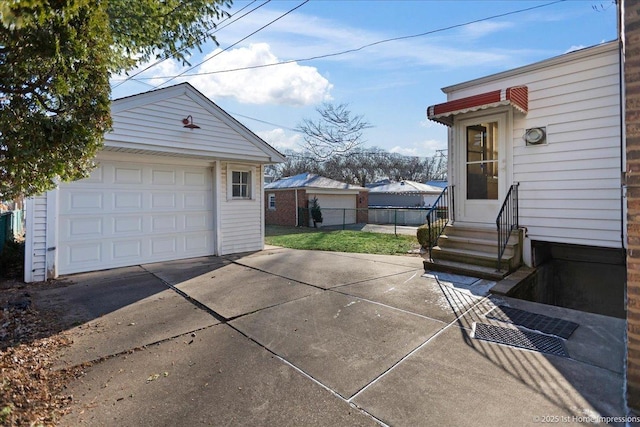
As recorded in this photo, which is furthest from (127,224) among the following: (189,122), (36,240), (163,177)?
(189,122)

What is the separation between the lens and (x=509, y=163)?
6172 mm

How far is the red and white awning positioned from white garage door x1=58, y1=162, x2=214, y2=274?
559cm

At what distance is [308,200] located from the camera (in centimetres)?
1931

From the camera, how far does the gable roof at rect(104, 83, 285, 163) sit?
21.5 feet

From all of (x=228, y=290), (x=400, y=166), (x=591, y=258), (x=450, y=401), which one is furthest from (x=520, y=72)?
(x=400, y=166)

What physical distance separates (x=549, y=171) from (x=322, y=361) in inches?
206

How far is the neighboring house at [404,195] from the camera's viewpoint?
2659cm

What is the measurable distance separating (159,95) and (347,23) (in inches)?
198

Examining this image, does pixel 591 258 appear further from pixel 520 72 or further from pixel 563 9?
pixel 563 9

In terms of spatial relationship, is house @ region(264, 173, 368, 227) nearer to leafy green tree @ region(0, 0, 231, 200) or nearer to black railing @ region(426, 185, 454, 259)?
black railing @ region(426, 185, 454, 259)

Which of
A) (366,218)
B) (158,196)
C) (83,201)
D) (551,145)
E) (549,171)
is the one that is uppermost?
(551,145)

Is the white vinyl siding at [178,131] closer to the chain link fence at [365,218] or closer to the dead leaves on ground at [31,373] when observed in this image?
the dead leaves on ground at [31,373]

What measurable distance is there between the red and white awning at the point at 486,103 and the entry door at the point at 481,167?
52 centimetres

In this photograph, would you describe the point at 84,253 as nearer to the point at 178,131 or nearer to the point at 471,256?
the point at 178,131
